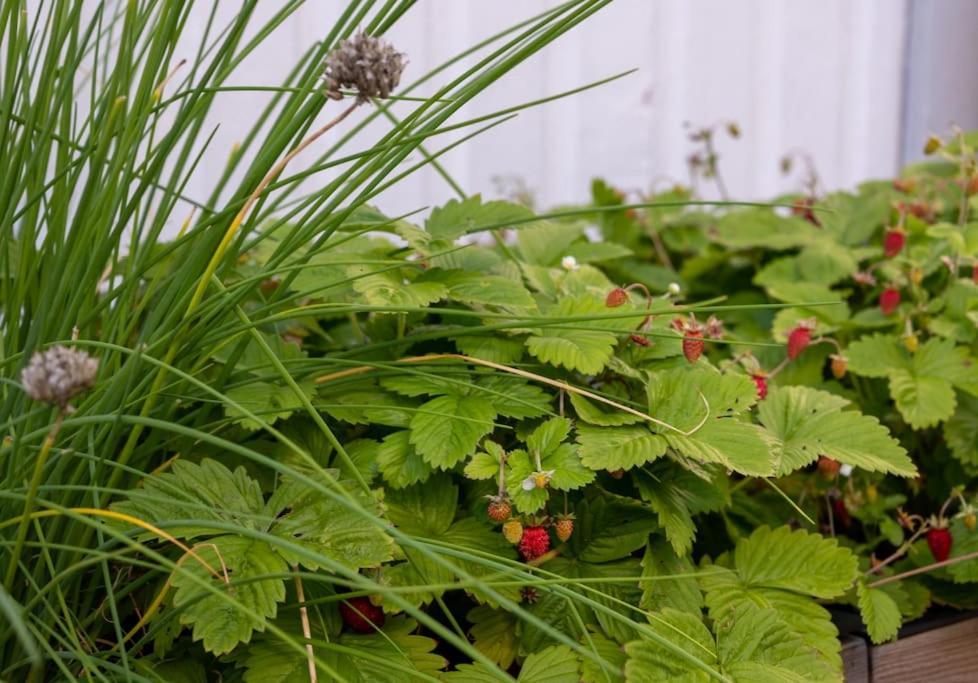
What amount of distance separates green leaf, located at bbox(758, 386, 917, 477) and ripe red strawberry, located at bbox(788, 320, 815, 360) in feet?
0.44

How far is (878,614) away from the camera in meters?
0.79

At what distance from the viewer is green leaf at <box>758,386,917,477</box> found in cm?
73

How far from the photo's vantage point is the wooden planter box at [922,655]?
2.64ft

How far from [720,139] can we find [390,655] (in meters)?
2.31

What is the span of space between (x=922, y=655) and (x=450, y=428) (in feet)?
1.54

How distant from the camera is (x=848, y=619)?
0.85m

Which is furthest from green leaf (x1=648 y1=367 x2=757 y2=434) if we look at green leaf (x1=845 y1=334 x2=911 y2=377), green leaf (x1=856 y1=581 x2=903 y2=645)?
green leaf (x1=845 y1=334 x2=911 y2=377)

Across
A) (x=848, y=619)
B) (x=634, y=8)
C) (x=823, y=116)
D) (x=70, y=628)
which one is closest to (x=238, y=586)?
(x=70, y=628)

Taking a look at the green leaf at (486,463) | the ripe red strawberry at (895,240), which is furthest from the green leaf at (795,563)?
the ripe red strawberry at (895,240)

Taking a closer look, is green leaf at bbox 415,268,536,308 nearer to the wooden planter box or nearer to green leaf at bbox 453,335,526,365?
green leaf at bbox 453,335,526,365

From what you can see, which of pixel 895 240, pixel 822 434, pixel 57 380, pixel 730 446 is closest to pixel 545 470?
pixel 730 446

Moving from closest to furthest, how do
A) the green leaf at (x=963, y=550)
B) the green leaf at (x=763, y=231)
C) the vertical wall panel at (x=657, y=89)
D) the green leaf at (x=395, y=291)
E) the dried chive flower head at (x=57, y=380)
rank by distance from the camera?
1. the dried chive flower head at (x=57, y=380)
2. the green leaf at (x=395, y=291)
3. the green leaf at (x=963, y=550)
4. the green leaf at (x=763, y=231)
5. the vertical wall panel at (x=657, y=89)

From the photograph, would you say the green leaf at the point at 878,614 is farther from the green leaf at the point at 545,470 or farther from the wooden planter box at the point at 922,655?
the green leaf at the point at 545,470

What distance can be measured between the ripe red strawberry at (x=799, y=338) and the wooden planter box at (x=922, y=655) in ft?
0.86
